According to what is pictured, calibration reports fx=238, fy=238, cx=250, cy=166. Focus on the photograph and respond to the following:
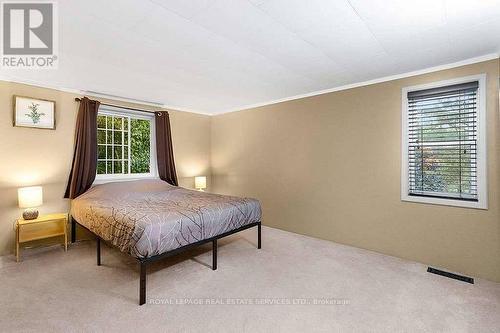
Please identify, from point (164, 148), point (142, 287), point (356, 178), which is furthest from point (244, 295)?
point (164, 148)

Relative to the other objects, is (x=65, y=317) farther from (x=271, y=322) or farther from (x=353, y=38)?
(x=353, y=38)

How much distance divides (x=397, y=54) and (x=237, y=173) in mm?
3314

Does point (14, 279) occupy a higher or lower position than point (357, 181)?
lower

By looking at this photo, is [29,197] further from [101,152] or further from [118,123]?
[118,123]

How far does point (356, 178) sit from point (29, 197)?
4.29 meters

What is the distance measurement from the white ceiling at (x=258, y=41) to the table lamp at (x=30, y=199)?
4.72ft

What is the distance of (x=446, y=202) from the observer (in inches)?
106

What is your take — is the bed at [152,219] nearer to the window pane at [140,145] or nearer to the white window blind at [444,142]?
the window pane at [140,145]

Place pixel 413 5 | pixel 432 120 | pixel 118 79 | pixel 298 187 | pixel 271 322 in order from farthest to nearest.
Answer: pixel 298 187
pixel 118 79
pixel 432 120
pixel 271 322
pixel 413 5

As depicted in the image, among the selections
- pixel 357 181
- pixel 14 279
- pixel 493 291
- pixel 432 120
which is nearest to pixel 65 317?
pixel 14 279

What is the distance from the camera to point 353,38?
2.14 m

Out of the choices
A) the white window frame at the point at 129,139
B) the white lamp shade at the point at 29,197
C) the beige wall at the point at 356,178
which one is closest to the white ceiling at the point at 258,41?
the beige wall at the point at 356,178

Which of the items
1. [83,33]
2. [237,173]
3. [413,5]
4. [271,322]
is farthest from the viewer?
[237,173]

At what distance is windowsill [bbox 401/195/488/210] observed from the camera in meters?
2.50
